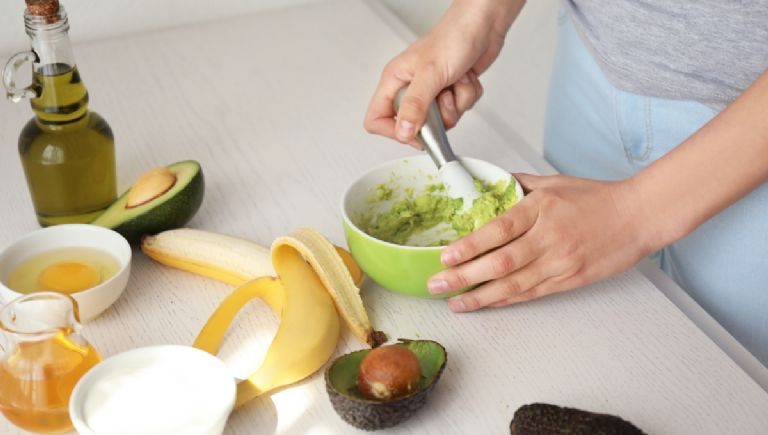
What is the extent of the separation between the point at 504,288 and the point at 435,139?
0.22 meters

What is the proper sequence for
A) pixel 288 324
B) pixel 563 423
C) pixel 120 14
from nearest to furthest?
pixel 563 423, pixel 288 324, pixel 120 14

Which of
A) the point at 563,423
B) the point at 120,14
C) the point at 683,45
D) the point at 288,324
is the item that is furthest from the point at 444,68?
the point at 120,14

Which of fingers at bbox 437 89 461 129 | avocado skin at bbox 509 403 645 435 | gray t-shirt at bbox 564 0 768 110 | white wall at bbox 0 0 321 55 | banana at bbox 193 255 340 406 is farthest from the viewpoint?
white wall at bbox 0 0 321 55

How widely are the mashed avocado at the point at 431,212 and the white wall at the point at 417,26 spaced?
368mm

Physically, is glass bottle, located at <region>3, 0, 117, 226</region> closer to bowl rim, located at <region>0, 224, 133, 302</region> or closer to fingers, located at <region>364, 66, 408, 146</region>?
bowl rim, located at <region>0, 224, 133, 302</region>

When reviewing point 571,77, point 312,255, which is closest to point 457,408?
point 312,255

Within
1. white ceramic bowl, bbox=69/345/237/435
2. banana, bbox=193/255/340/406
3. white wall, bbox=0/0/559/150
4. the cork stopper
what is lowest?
white wall, bbox=0/0/559/150

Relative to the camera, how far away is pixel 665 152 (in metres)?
1.21

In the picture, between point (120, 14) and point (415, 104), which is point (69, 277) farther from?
point (120, 14)

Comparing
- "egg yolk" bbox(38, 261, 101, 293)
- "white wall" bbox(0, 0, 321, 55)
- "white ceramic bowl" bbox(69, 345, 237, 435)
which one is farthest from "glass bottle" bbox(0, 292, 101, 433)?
"white wall" bbox(0, 0, 321, 55)

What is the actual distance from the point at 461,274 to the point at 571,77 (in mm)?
534

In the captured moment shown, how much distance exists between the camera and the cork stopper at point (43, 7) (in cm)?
96

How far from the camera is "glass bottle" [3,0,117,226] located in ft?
3.23

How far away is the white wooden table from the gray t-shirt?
17 cm
